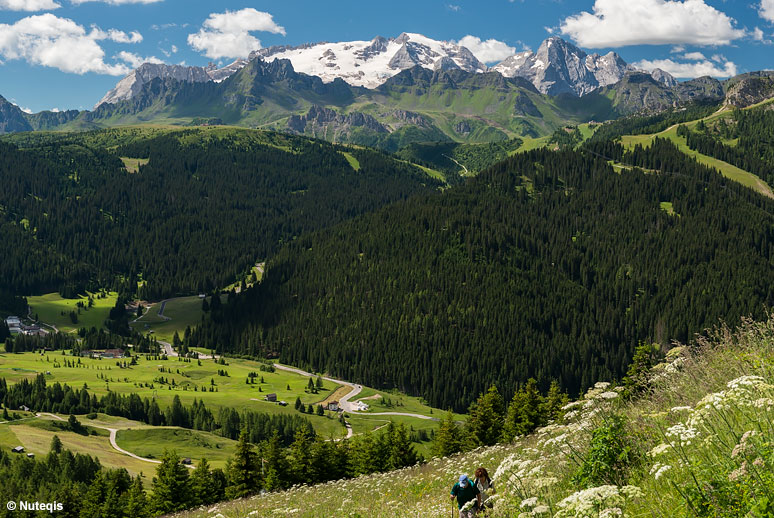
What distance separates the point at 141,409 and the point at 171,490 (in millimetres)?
102469

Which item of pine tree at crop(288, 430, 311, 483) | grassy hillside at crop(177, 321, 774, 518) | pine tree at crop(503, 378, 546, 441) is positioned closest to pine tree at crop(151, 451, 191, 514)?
pine tree at crop(288, 430, 311, 483)

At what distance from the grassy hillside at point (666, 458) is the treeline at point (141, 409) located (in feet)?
446

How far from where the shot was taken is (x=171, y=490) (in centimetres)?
7394

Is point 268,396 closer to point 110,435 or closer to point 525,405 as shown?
point 110,435

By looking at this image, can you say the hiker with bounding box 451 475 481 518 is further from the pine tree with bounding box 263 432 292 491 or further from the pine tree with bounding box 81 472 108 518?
the pine tree with bounding box 81 472 108 518

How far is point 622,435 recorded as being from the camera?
55.4ft

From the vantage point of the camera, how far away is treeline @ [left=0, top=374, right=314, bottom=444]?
155625 millimetres

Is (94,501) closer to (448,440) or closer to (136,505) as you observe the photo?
(136,505)

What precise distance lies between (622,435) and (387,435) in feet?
235

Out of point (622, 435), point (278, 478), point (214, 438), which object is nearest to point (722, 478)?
point (622, 435)

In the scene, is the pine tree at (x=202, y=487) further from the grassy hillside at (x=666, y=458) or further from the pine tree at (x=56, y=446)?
the grassy hillside at (x=666, y=458)

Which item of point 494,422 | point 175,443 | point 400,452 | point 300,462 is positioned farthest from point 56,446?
point 494,422

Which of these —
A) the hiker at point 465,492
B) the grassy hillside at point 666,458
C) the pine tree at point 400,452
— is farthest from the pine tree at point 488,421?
the hiker at point 465,492

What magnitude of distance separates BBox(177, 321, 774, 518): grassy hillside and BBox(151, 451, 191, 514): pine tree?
5351 centimetres
